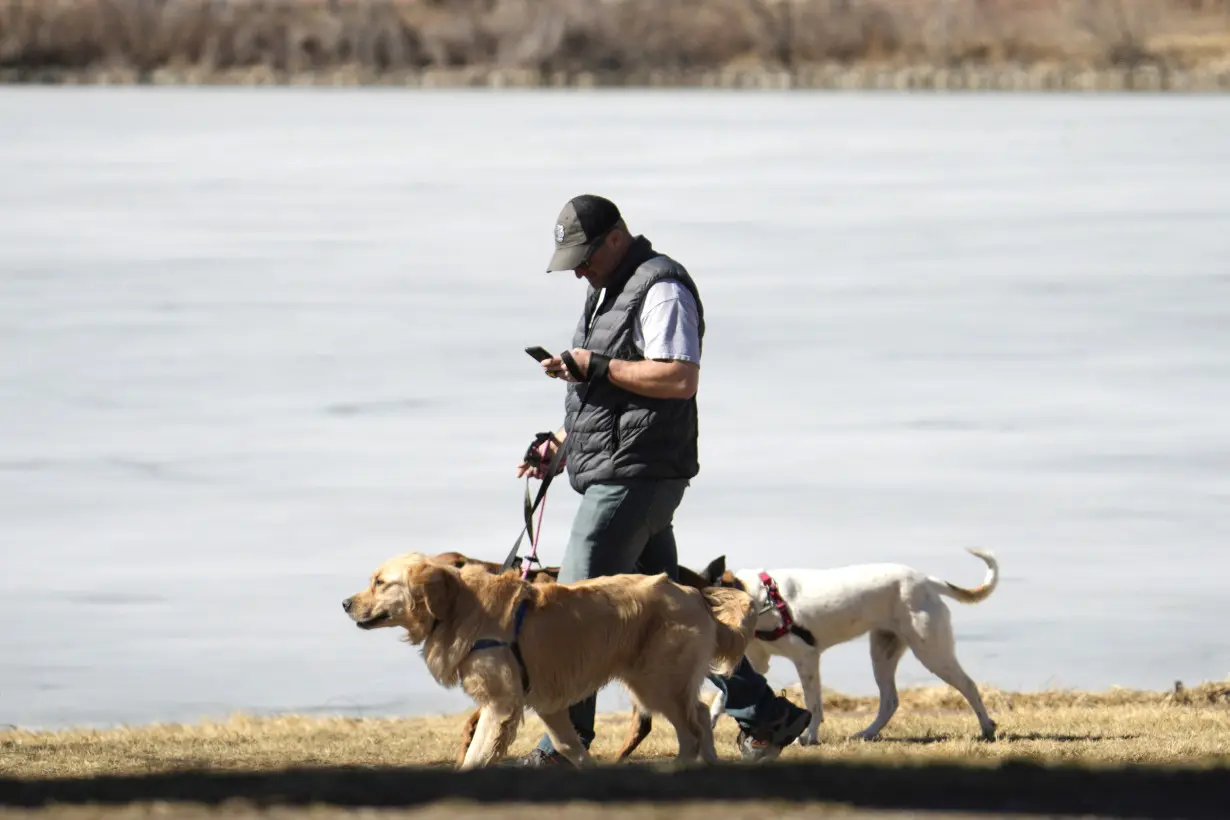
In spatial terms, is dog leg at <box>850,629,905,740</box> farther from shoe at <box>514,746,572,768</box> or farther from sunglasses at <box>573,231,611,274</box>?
sunglasses at <box>573,231,611,274</box>

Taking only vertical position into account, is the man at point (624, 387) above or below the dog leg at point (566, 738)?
A: above

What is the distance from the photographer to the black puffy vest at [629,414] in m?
7.04

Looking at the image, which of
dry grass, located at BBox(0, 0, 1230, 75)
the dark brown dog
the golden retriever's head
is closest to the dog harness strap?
the dark brown dog

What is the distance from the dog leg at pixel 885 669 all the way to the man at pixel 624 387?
1.99 meters

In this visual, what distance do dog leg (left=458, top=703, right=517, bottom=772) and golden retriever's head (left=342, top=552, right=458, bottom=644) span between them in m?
0.37

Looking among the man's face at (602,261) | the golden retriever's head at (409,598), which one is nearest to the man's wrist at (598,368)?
the man's face at (602,261)

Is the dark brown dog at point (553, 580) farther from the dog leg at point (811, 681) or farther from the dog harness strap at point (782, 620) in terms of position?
the dog leg at point (811, 681)

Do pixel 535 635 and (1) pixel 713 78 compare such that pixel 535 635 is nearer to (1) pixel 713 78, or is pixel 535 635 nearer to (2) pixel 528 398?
(2) pixel 528 398

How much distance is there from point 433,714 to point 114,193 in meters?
24.3

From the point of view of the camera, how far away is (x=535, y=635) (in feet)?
22.6

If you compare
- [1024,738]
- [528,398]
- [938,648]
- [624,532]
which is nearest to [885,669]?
[938,648]

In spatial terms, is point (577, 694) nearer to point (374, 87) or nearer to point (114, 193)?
point (114, 193)

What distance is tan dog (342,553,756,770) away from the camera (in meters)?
6.88

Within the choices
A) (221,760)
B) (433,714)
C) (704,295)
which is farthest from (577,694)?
(704,295)
